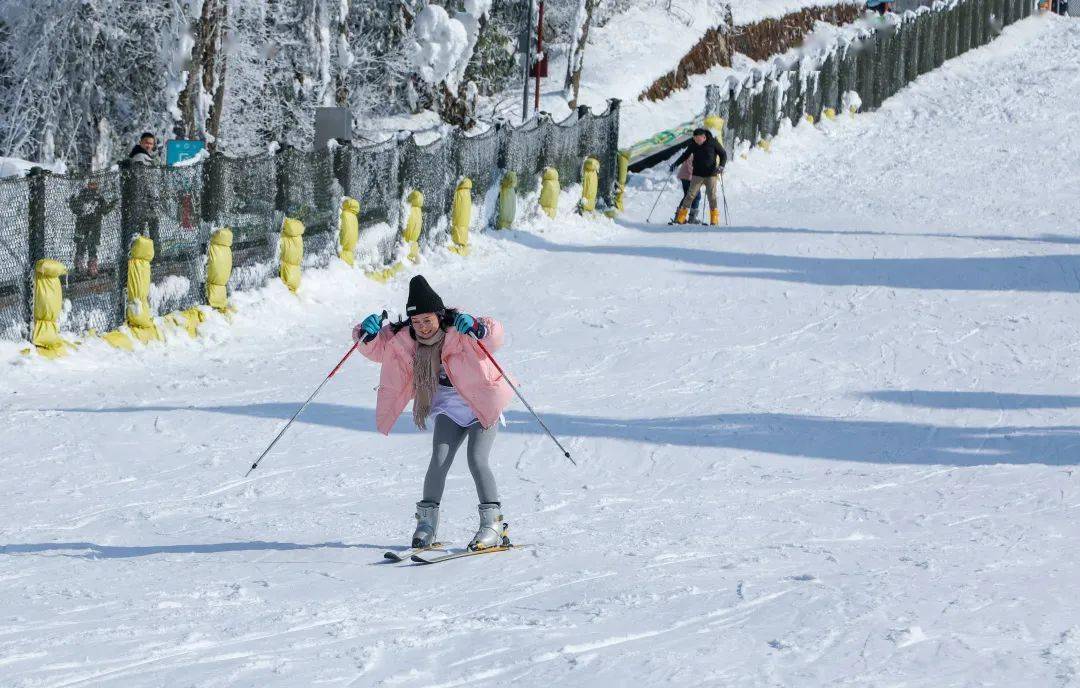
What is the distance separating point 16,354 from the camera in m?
11.4

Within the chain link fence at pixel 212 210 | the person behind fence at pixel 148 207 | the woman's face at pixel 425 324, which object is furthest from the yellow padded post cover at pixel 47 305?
the woman's face at pixel 425 324

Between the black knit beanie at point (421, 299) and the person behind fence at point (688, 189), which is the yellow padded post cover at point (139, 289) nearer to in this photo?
the black knit beanie at point (421, 299)

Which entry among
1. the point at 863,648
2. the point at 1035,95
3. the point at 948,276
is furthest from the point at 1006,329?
the point at 1035,95

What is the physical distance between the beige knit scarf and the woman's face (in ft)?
0.10

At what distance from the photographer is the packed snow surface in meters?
5.53

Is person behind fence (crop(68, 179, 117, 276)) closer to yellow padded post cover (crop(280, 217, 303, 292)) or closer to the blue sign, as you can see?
yellow padded post cover (crop(280, 217, 303, 292))

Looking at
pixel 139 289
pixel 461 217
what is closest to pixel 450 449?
pixel 139 289

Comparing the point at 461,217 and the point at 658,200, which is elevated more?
the point at 658,200

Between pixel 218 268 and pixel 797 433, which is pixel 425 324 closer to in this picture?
pixel 797 433

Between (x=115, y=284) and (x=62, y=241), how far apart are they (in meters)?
0.82

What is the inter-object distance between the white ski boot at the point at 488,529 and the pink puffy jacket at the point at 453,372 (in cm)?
46

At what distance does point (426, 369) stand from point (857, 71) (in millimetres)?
26645

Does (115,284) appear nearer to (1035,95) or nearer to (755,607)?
(755,607)

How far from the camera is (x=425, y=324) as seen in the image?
6754 millimetres
